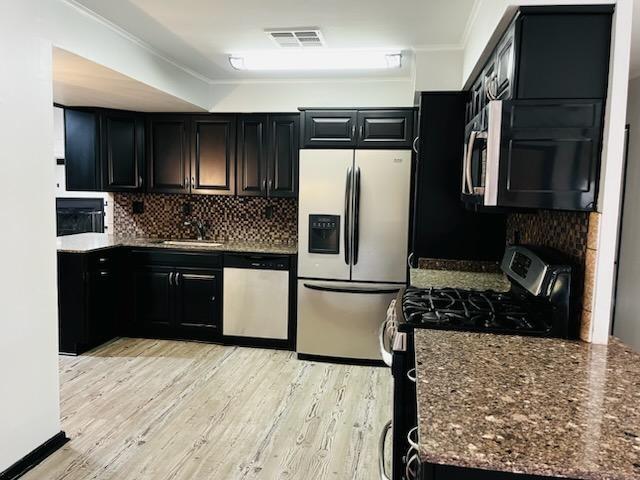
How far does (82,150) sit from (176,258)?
1326 mm

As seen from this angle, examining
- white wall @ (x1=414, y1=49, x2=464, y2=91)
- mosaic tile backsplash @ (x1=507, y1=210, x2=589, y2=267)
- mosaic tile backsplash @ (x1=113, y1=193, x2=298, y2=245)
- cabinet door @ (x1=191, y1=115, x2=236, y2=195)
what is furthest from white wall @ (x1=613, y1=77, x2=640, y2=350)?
cabinet door @ (x1=191, y1=115, x2=236, y2=195)

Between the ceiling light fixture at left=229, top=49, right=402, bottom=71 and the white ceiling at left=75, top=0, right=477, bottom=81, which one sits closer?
the white ceiling at left=75, top=0, right=477, bottom=81

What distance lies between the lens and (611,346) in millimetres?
1696

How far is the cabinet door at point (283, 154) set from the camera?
4.30m

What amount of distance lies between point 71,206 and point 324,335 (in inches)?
180

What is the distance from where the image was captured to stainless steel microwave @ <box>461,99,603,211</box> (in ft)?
5.54

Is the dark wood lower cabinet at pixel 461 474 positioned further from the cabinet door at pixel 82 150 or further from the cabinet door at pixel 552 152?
the cabinet door at pixel 82 150

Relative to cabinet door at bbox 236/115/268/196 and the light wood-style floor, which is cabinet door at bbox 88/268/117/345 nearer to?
the light wood-style floor

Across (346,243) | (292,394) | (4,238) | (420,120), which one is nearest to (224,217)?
(346,243)

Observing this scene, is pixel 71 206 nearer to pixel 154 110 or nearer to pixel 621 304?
pixel 154 110

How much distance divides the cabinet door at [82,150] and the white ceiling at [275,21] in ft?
4.27

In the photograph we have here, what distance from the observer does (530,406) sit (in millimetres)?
1180

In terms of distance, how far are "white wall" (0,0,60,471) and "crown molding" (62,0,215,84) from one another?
1.21 ft

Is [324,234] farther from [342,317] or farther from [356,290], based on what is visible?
[342,317]
